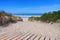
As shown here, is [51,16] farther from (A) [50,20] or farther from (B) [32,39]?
(B) [32,39]

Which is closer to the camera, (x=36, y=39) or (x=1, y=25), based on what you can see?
(x=36, y=39)

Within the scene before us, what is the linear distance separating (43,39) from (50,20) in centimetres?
698

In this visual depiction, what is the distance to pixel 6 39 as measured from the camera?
5.20 meters

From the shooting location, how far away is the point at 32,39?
207 inches

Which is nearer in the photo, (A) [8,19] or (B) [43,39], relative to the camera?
(B) [43,39]

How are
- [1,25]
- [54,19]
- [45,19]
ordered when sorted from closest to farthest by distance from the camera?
1. [1,25]
2. [54,19]
3. [45,19]

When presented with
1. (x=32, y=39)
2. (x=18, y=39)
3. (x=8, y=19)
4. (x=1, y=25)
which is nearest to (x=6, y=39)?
(x=18, y=39)

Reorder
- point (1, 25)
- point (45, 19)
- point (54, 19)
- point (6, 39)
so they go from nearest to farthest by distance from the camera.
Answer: point (6, 39) → point (1, 25) → point (54, 19) → point (45, 19)

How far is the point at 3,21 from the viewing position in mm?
9273

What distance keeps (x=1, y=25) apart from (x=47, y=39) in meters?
4.38

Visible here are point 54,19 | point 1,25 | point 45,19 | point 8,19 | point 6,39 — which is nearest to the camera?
point 6,39

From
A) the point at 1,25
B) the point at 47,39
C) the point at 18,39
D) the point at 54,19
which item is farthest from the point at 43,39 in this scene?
the point at 54,19

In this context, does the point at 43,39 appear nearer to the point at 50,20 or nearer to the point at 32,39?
the point at 32,39

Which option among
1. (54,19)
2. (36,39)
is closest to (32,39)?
(36,39)
